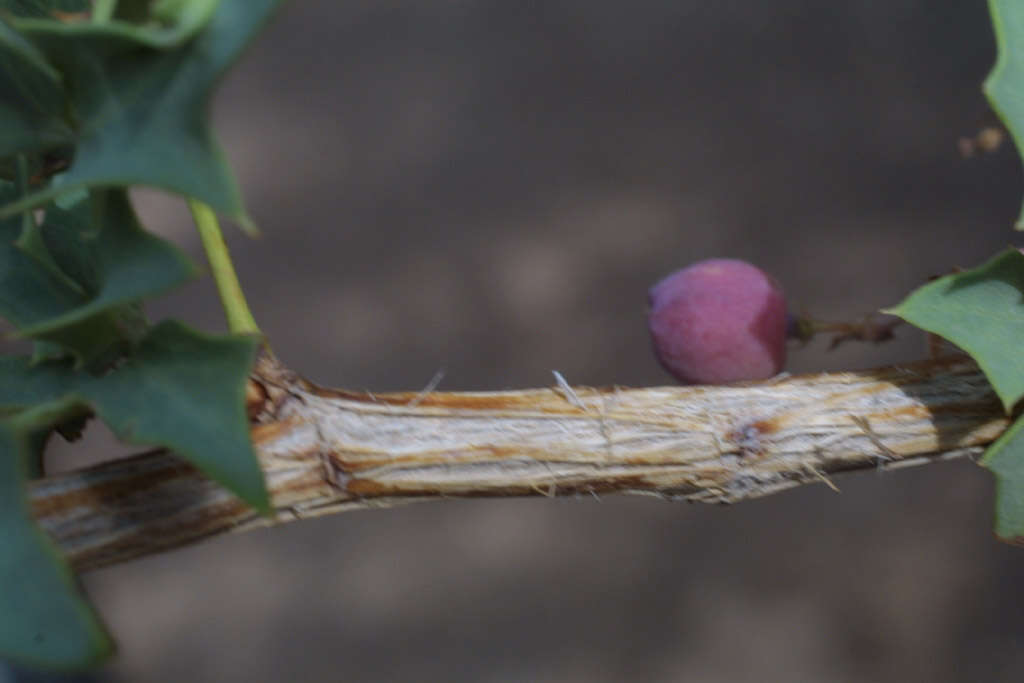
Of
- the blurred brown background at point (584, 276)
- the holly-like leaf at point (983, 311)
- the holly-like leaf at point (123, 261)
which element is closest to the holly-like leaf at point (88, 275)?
the holly-like leaf at point (123, 261)

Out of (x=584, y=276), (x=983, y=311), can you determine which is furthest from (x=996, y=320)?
(x=584, y=276)

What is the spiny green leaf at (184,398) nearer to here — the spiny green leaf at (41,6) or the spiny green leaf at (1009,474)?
the spiny green leaf at (41,6)

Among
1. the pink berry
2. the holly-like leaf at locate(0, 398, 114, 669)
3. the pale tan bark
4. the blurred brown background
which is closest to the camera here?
the holly-like leaf at locate(0, 398, 114, 669)

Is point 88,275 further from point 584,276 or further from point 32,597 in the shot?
point 584,276

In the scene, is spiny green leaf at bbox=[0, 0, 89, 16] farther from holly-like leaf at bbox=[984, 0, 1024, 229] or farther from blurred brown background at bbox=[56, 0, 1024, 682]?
blurred brown background at bbox=[56, 0, 1024, 682]

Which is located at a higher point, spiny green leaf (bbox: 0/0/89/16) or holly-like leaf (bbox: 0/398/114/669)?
spiny green leaf (bbox: 0/0/89/16)

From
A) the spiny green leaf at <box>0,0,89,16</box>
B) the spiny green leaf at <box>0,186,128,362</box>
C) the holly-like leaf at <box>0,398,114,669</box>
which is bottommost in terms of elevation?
the holly-like leaf at <box>0,398,114,669</box>

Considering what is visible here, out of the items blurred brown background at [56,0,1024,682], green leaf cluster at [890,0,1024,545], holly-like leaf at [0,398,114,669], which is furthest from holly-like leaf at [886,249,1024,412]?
blurred brown background at [56,0,1024,682]

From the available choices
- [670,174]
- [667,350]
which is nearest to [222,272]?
[667,350]
